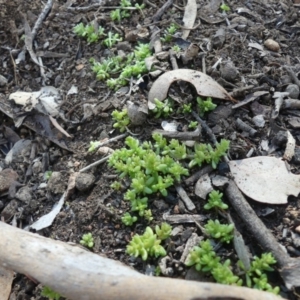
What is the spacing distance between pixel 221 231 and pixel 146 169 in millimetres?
507

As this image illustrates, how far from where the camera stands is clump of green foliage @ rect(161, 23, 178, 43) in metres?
3.22

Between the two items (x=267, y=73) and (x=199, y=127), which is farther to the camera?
(x=267, y=73)

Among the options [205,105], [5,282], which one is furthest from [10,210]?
[205,105]

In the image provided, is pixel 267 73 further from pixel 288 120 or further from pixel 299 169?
pixel 299 169

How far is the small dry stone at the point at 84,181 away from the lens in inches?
106

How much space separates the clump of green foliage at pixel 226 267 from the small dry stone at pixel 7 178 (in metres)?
1.22

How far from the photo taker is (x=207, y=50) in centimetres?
311

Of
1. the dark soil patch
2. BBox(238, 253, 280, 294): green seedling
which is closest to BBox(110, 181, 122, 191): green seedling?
the dark soil patch

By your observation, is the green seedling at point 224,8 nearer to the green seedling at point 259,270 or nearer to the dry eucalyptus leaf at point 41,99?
the dry eucalyptus leaf at point 41,99

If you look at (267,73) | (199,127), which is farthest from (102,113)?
(267,73)

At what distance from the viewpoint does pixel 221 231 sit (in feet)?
7.57

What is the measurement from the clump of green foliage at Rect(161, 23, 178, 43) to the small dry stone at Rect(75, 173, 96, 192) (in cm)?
107

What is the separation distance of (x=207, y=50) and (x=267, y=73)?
398 millimetres

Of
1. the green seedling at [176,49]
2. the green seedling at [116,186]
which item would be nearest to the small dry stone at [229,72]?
the green seedling at [176,49]
